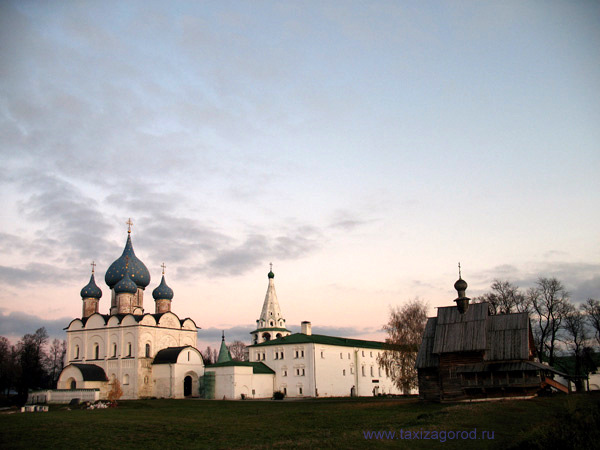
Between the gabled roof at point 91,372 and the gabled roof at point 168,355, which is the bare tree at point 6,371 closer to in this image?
the gabled roof at point 91,372

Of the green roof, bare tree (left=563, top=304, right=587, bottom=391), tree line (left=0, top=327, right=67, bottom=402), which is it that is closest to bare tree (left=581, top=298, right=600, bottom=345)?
bare tree (left=563, top=304, right=587, bottom=391)

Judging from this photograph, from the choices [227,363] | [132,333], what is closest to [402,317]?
[227,363]

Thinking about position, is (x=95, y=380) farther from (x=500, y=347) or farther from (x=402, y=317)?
(x=500, y=347)

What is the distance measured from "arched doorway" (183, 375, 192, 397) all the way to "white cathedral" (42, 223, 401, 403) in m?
0.10

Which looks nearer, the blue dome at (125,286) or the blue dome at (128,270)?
the blue dome at (125,286)

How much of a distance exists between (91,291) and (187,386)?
53.9 ft

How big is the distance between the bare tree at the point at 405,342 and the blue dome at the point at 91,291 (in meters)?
33.3

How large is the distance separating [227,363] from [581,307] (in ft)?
105

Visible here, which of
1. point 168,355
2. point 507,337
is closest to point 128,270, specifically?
point 168,355

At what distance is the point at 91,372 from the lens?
167ft

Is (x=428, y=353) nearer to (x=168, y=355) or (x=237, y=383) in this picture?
(x=237, y=383)

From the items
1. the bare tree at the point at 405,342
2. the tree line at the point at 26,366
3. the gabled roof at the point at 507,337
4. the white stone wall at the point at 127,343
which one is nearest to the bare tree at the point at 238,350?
the tree line at the point at 26,366

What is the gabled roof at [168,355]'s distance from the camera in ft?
168

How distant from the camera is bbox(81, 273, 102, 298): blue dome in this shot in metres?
58.9
